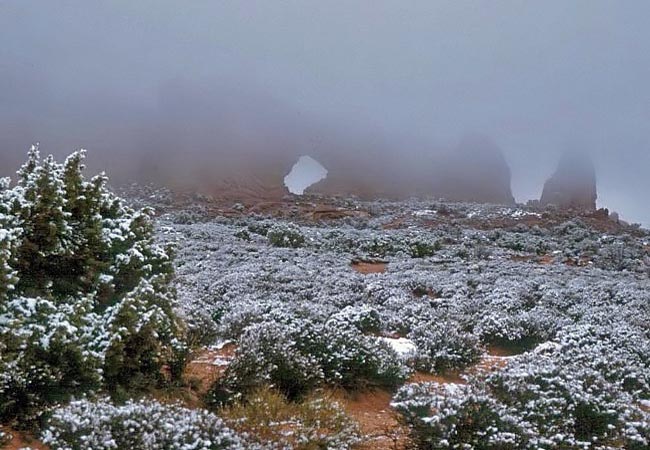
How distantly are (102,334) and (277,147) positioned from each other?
258ft

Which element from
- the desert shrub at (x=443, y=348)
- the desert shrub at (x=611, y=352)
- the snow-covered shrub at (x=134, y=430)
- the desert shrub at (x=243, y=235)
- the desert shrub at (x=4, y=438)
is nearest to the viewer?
the snow-covered shrub at (x=134, y=430)

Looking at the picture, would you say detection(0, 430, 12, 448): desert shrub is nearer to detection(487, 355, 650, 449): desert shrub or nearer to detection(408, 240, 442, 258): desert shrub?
detection(487, 355, 650, 449): desert shrub

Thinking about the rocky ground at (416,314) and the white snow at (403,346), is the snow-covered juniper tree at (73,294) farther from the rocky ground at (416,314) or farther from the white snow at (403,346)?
the white snow at (403,346)

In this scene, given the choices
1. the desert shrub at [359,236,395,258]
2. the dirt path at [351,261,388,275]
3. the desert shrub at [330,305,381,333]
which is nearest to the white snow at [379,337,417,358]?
the desert shrub at [330,305,381,333]

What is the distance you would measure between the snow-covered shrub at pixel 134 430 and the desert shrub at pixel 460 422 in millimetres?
1613

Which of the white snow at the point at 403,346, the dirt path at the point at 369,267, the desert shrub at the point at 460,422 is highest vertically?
the dirt path at the point at 369,267

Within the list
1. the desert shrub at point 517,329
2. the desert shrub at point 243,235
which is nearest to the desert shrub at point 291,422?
the desert shrub at point 517,329

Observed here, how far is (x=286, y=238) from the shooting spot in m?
22.4

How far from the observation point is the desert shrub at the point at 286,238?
22344 mm

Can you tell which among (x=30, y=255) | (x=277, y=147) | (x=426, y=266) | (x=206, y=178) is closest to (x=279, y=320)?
(x=30, y=255)

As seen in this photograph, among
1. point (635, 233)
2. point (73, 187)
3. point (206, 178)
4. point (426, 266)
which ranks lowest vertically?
point (73, 187)

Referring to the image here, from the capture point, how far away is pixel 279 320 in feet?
29.3

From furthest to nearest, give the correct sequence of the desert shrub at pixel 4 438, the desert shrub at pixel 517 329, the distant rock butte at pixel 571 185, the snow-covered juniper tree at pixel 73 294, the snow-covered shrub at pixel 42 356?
the distant rock butte at pixel 571 185 → the desert shrub at pixel 517 329 → the snow-covered juniper tree at pixel 73 294 → the snow-covered shrub at pixel 42 356 → the desert shrub at pixel 4 438

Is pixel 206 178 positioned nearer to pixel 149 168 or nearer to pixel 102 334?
pixel 149 168
